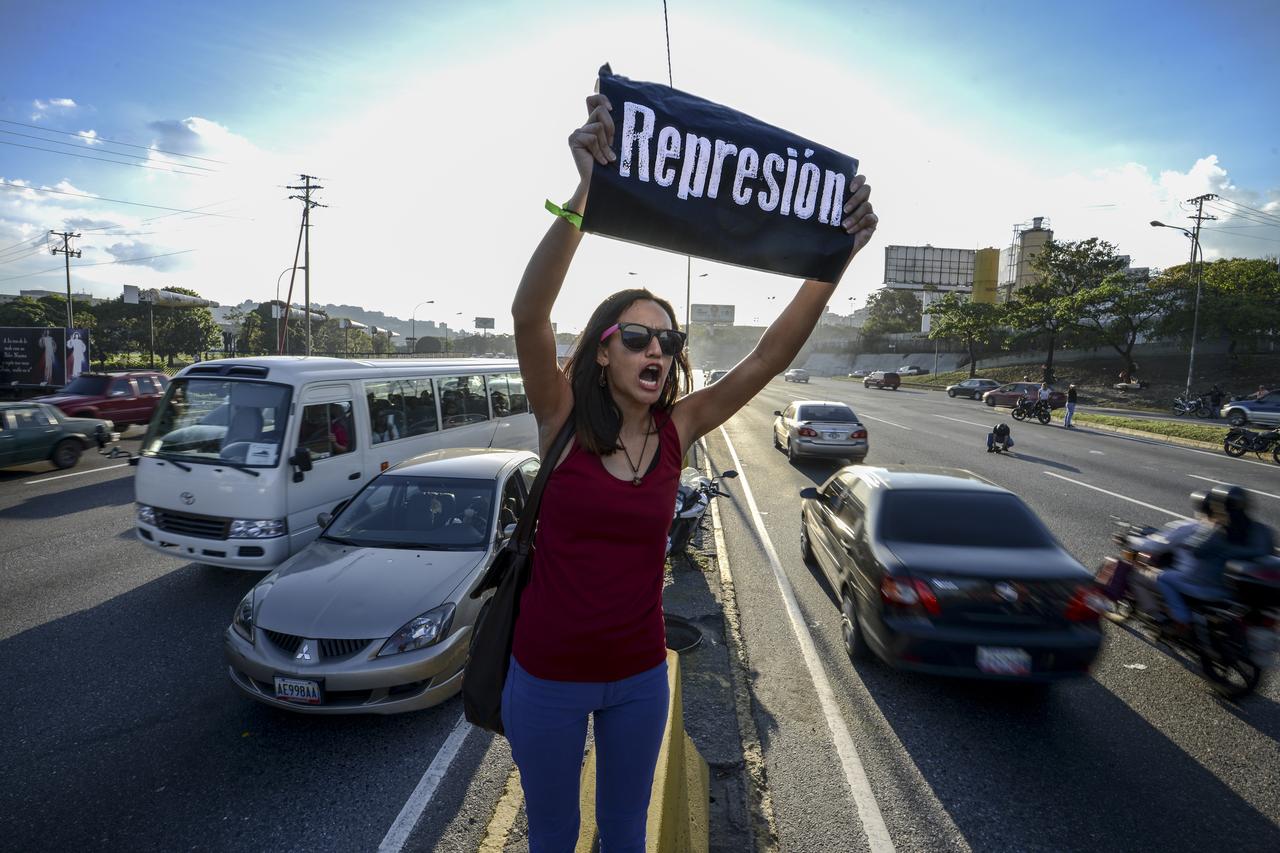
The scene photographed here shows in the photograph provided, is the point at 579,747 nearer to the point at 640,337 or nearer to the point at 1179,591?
the point at 640,337

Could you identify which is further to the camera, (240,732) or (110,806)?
(240,732)

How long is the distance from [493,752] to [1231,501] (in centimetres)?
555

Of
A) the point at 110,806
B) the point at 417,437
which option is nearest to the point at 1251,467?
the point at 417,437

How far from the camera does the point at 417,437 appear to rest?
31.0ft

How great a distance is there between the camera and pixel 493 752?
163 inches

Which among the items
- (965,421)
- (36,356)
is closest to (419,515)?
(965,421)

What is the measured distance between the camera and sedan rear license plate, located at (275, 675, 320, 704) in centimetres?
411

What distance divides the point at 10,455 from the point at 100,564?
7.77 metres

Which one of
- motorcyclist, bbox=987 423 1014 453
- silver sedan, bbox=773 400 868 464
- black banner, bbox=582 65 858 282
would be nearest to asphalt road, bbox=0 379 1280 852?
black banner, bbox=582 65 858 282

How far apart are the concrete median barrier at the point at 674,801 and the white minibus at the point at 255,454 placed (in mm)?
4598

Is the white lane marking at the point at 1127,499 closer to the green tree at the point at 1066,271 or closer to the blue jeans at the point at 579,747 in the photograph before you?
the blue jeans at the point at 579,747

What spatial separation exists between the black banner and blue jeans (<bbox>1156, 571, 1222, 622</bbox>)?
4.75 m

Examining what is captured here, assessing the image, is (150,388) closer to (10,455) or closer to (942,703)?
(10,455)

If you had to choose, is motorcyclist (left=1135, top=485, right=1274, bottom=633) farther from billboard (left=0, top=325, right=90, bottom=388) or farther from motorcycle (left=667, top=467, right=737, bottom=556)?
billboard (left=0, top=325, right=90, bottom=388)
